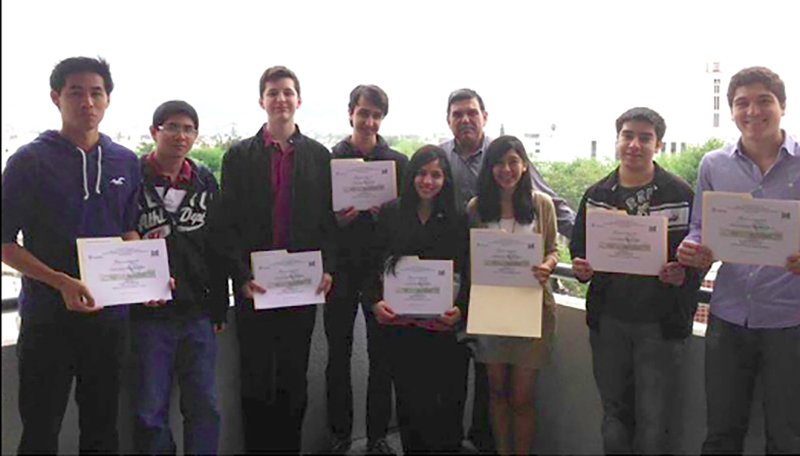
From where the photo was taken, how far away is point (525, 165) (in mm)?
2635

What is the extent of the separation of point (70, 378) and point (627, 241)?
1.99 meters

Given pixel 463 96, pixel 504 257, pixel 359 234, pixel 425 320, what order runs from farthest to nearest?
pixel 463 96
pixel 359 234
pixel 425 320
pixel 504 257

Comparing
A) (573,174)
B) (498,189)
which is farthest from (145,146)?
(573,174)

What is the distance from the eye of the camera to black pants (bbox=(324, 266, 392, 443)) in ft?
9.82

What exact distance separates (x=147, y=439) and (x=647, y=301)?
1902 mm

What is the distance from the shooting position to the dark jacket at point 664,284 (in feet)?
7.76

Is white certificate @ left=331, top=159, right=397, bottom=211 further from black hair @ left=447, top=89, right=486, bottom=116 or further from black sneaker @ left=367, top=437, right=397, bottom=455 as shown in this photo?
black sneaker @ left=367, top=437, right=397, bottom=455

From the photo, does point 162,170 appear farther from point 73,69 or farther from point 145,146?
point 73,69

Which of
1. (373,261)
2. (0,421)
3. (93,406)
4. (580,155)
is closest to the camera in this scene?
(0,421)

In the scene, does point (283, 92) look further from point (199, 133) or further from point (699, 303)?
point (699, 303)

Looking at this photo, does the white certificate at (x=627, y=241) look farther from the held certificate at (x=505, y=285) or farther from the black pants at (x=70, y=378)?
the black pants at (x=70, y=378)

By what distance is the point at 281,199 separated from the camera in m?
2.74

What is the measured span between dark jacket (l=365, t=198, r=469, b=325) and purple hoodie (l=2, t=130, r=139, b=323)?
1.01 metres

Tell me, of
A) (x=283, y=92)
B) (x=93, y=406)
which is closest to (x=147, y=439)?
(x=93, y=406)
